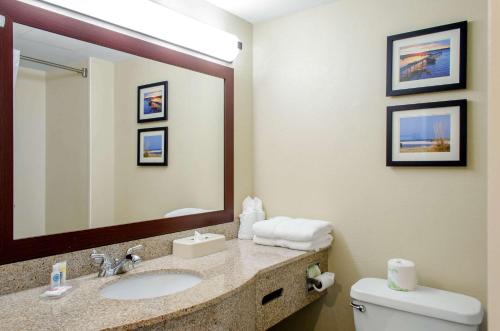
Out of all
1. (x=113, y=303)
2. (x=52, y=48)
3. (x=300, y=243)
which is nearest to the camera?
(x=113, y=303)

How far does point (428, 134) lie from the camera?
1.68m

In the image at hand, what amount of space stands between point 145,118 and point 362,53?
1189mm

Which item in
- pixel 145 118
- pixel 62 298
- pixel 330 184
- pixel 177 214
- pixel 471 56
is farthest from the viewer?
pixel 330 184

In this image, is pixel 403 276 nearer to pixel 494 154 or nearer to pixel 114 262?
pixel 494 154

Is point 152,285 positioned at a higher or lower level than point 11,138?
lower

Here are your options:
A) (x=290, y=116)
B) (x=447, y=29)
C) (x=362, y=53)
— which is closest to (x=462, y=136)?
(x=447, y=29)

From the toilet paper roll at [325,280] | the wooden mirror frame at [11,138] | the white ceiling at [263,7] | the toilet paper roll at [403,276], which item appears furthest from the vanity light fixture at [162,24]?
the toilet paper roll at [403,276]

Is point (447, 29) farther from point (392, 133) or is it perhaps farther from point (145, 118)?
point (145, 118)

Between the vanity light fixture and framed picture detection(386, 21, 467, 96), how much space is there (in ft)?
2.91

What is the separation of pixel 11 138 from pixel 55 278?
51cm

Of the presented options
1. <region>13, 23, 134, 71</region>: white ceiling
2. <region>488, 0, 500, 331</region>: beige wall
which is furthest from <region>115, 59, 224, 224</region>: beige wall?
<region>488, 0, 500, 331</region>: beige wall

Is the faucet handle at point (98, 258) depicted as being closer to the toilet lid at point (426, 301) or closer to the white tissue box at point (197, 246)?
the white tissue box at point (197, 246)

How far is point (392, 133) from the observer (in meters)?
1.78

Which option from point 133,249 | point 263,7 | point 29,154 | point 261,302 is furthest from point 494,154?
point 263,7
